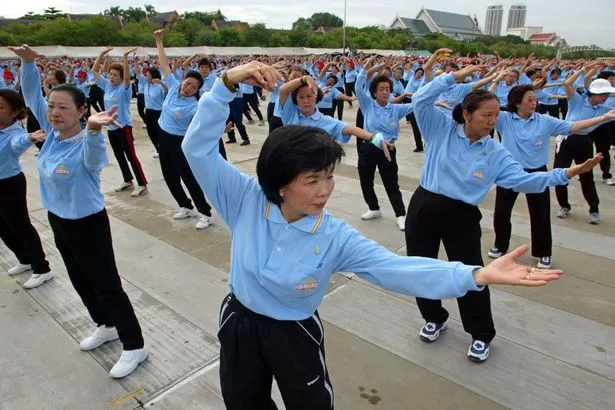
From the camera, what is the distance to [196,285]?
167 inches

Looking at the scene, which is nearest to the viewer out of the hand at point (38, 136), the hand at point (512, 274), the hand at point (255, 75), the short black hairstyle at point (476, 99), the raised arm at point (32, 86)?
the hand at point (512, 274)

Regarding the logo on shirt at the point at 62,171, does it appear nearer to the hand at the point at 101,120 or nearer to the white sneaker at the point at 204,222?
the hand at the point at 101,120

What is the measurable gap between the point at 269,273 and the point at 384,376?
1814mm

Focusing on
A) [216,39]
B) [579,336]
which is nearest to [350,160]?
[579,336]

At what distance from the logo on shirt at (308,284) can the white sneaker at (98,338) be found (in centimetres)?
241

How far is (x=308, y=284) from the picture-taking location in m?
1.60

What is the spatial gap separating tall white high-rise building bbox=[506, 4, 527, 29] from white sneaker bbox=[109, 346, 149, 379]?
6915 inches

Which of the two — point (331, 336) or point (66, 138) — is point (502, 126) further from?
point (66, 138)

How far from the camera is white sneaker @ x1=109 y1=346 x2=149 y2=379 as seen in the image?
117 inches

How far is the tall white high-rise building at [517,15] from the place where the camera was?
150375mm

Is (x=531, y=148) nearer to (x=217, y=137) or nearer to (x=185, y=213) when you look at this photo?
(x=217, y=137)

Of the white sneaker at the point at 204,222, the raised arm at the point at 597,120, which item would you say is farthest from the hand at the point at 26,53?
the raised arm at the point at 597,120

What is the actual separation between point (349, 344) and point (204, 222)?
3142 millimetres

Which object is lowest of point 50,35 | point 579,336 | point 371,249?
point 579,336
